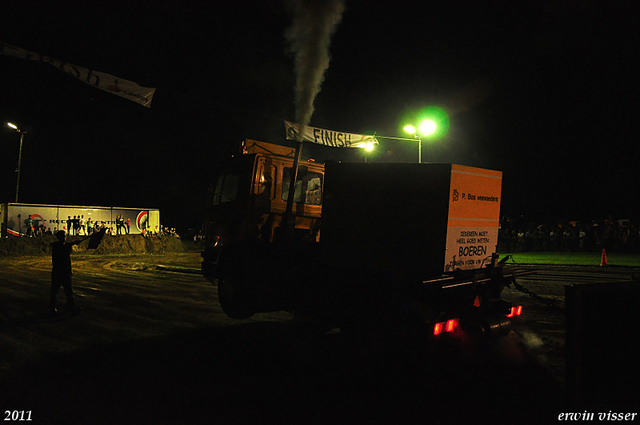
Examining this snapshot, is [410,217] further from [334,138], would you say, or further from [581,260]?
[581,260]

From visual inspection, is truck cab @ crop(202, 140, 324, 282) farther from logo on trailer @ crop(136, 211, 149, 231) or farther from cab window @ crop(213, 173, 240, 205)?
logo on trailer @ crop(136, 211, 149, 231)

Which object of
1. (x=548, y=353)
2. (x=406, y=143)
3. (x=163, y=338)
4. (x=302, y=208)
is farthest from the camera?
(x=406, y=143)

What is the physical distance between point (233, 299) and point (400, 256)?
143 inches

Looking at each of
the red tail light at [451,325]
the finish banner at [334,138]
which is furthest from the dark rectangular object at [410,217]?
the finish banner at [334,138]

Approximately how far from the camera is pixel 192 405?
3.99 metres

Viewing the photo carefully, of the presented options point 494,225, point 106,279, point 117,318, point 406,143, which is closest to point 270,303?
point 117,318

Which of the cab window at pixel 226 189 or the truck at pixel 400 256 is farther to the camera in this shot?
the cab window at pixel 226 189

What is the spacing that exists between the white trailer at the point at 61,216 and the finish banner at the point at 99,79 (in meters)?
22.8

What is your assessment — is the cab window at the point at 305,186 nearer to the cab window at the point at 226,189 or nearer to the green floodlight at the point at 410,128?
the cab window at the point at 226,189

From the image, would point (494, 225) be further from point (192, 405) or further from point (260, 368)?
point (192, 405)

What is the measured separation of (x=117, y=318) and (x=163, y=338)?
194 cm

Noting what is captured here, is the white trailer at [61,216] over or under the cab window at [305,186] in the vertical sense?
under

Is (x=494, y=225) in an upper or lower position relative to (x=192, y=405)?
upper

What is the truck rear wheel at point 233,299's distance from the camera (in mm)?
7367
